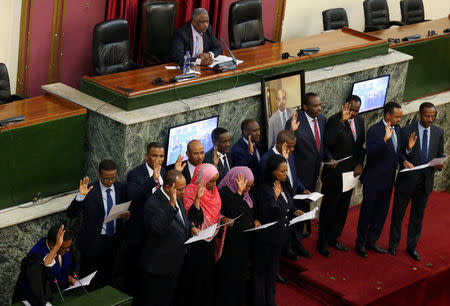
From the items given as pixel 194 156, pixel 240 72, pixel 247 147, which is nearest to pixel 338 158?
pixel 247 147

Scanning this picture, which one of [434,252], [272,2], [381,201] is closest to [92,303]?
[381,201]

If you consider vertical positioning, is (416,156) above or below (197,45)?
below

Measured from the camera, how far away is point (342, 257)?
7.67 m

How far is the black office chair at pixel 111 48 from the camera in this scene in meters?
8.21

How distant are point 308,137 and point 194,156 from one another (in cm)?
131

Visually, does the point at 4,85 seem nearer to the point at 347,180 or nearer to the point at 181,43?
the point at 181,43

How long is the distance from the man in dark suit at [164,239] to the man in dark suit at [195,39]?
2.36m

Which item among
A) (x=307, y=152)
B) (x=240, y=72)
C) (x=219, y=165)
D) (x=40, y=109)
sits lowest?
(x=307, y=152)

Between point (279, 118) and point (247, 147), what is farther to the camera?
point (279, 118)

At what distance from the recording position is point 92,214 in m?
6.23

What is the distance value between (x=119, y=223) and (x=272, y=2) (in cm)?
474

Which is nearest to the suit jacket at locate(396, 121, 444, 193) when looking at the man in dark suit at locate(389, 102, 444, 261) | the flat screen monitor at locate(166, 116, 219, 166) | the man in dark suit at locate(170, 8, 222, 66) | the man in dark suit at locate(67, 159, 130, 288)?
the man in dark suit at locate(389, 102, 444, 261)

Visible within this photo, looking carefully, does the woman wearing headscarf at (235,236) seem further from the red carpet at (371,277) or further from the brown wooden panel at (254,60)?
the brown wooden panel at (254,60)

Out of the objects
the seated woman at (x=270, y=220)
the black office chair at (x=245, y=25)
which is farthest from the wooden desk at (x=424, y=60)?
the seated woman at (x=270, y=220)
